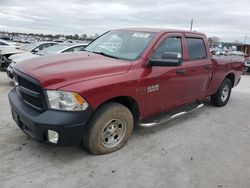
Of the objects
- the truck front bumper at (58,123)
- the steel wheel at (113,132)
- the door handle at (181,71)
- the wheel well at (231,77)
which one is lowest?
the steel wheel at (113,132)

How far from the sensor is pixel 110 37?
188 inches

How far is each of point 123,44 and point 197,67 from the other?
1607 millimetres

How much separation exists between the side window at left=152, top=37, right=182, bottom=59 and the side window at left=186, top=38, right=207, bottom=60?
1.08 feet

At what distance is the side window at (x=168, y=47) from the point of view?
410 centimetres

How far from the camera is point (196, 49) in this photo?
204 inches

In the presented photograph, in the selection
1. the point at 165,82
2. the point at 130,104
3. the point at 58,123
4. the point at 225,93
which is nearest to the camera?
the point at 58,123

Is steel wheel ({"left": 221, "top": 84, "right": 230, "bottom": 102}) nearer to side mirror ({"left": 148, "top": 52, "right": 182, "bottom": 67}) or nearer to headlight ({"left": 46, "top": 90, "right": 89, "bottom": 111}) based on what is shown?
side mirror ({"left": 148, "top": 52, "right": 182, "bottom": 67})

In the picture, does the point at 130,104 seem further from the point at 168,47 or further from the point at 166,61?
the point at 168,47

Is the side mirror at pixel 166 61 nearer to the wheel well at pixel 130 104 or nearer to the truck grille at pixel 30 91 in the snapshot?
the wheel well at pixel 130 104

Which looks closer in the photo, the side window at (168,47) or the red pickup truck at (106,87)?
the red pickup truck at (106,87)

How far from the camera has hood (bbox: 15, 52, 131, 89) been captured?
310 cm

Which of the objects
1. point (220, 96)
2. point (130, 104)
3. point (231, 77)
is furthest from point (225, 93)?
point (130, 104)

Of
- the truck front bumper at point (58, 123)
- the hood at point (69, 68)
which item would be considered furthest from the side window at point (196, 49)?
the truck front bumper at point (58, 123)

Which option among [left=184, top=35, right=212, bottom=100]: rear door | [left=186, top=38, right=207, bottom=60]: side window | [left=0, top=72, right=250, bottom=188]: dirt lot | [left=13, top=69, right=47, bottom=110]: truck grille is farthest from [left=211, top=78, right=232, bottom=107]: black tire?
[left=13, top=69, right=47, bottom=110]: truck grille
